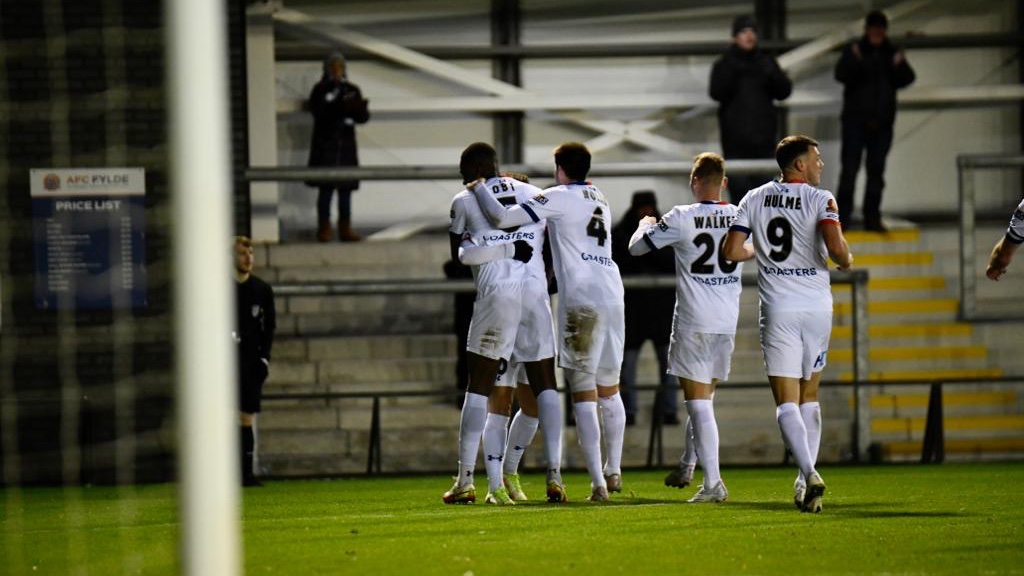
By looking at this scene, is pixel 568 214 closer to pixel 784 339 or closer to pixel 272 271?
pixel 784 339

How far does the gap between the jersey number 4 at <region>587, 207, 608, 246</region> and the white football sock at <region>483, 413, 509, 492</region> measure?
3.86ft

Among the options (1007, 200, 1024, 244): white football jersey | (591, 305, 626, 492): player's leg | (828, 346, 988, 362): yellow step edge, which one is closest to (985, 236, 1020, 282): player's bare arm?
(1007, 200, 1024, 244): white football jersey

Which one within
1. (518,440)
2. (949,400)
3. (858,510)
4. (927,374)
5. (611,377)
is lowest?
(949,400)

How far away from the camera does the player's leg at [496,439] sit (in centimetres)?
937

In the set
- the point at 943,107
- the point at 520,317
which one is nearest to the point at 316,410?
the point at 520,317

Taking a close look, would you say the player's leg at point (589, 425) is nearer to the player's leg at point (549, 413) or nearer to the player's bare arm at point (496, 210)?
the player's leg at point (549, 413)

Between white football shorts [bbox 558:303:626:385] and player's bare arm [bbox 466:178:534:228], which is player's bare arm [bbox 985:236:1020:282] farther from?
player's bare arm [bbox 466:178:534:228]

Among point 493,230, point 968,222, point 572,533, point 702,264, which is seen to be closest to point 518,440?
point 493,230

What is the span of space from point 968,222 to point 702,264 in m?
6.33

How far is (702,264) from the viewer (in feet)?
32.0

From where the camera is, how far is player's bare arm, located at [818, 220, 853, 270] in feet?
28.1

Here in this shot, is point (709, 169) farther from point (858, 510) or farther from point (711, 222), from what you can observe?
point (858, 510)

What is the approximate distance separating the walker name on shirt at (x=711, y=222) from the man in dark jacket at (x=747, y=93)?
665cm

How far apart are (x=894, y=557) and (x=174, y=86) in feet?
11.4
